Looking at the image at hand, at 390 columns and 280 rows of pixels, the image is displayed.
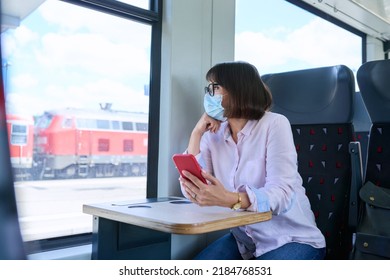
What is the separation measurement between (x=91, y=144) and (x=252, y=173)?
72cm

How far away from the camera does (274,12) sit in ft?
8.39

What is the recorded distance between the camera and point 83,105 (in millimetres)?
1559

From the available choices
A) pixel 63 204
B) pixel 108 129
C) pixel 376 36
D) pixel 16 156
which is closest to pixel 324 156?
pixel 108 129

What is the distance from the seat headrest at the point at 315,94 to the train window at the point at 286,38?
0.49 meters

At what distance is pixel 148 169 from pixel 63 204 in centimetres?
41

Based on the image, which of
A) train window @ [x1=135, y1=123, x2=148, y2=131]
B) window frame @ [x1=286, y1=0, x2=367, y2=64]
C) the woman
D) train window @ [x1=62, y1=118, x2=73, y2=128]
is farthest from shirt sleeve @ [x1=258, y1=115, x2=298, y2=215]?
window frame @ [x1=286, y1=0, x2=367, y2=64]

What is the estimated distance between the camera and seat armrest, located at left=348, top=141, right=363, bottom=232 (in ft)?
4.78

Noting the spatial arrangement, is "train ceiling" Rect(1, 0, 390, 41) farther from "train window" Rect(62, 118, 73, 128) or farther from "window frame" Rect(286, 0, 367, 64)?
"train window" Rect(62, 118, 73, 128)

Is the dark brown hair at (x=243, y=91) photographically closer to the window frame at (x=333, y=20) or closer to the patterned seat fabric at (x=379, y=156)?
the patterned seat fabric at (x=379, y=156)

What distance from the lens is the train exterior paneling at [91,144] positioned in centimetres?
143

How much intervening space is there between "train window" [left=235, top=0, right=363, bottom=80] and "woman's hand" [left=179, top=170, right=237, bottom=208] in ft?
3.99
